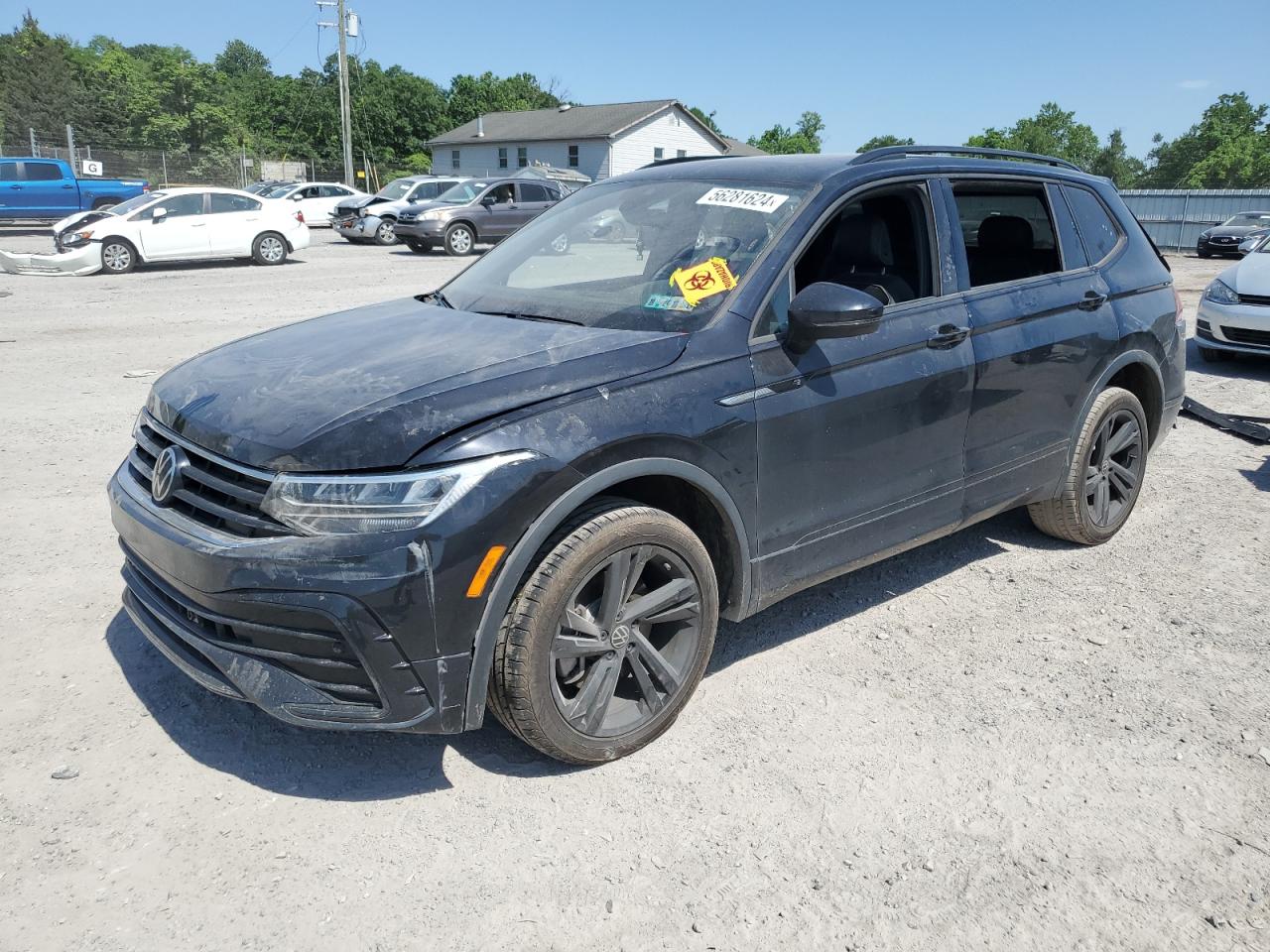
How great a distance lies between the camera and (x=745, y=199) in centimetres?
380

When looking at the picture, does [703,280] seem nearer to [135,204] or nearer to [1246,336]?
[1246,336]

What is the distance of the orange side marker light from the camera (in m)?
2.71

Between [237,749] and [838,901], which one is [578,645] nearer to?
[838,901]

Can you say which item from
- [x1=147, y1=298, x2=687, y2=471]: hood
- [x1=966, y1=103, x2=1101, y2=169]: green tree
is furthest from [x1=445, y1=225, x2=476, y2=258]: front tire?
[x1=966, y1=103, x2=1101, y2=169]: green tree

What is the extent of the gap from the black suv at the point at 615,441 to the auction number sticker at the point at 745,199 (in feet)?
0.05

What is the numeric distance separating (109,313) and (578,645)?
1208 centimetres

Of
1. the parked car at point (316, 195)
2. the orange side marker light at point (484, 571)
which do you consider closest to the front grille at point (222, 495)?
the orange side marker light at point (484, 571)

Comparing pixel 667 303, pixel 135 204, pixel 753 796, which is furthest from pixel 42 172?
pixel 753 796

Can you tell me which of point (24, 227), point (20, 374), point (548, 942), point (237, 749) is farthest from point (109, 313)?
point (24, 227)

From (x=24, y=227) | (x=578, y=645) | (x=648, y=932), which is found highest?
(x=24, y=227)

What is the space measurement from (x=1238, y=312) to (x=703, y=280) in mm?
8264

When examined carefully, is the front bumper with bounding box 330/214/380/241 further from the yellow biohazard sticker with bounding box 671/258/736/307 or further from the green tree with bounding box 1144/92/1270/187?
the green tree with bounding box 1144/92/1270/187

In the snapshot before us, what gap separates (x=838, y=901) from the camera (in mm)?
2602

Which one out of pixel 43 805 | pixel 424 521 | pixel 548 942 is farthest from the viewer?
pixel 43 805
